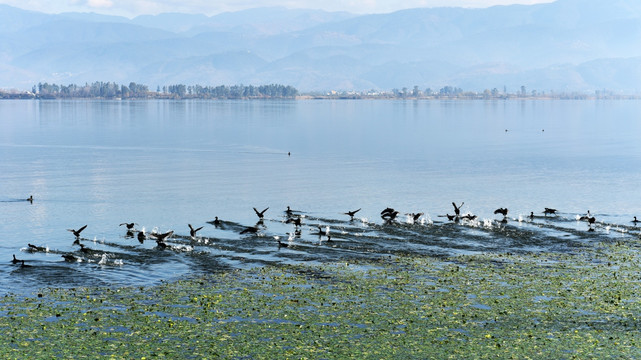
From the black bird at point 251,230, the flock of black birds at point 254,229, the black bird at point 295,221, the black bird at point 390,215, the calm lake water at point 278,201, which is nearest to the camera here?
the calm lake water at point 278,201

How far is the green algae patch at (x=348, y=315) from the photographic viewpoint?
32750 mm

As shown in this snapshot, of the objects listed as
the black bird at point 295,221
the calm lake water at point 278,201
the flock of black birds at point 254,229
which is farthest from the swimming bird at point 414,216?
the black bird at point 295,221

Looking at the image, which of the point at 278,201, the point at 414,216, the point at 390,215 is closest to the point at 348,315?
the point at 414,216

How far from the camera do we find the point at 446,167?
121375mm

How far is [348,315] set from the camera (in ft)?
123

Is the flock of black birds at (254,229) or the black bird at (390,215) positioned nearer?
the flock of black birds at (254,229)

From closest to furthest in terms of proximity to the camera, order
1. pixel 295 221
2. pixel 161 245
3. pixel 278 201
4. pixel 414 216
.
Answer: pixel 161 245 < pixel 295 221 < pixel 414 216 < pixel 278 201

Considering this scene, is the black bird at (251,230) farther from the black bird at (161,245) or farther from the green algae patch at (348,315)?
the green algae patch at (348,315)

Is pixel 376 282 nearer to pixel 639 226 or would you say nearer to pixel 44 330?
pixel 44 330

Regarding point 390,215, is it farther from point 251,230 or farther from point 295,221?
point 251,230

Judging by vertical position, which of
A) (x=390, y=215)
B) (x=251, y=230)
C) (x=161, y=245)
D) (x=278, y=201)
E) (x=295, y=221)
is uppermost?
(x=390, y=215)

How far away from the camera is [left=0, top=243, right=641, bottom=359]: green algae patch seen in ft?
107

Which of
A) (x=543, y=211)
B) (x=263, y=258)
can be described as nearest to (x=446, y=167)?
(x=543, y=211)

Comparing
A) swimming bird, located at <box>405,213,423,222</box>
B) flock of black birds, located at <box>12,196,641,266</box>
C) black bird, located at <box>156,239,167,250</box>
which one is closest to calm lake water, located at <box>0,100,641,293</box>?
flock of black birds, located at <box>12,196,641,266</box>
